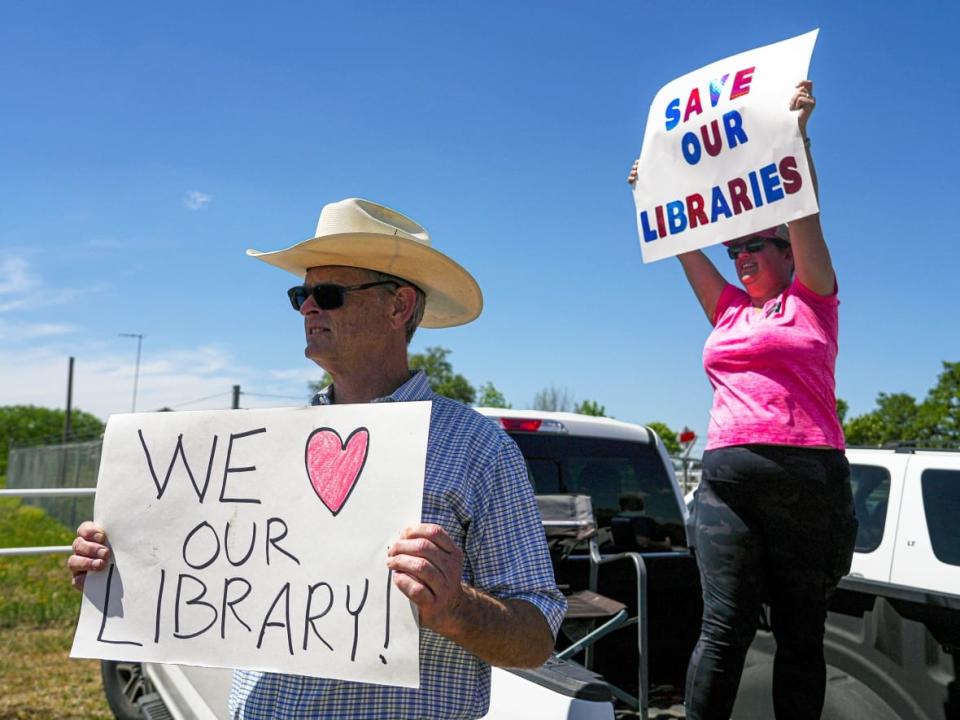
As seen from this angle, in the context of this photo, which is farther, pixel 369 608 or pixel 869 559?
pixel 869 559

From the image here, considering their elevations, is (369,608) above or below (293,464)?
below

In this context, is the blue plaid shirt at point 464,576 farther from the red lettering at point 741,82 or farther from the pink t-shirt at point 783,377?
the red lettering at point 741,82

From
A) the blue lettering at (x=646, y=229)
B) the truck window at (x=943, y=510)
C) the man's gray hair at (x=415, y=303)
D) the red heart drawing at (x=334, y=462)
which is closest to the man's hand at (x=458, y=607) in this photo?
the red heart drawing at (x=334, y=462)

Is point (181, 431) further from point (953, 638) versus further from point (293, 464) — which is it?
point (953, 638)

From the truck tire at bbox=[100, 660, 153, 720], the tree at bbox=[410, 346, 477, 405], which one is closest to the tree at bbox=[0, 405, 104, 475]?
the tree at bbox=[410, 346, 477, 405]

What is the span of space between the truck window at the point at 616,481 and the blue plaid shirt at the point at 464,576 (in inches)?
84.6

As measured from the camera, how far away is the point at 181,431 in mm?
1877

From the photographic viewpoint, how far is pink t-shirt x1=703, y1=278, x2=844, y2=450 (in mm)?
2367

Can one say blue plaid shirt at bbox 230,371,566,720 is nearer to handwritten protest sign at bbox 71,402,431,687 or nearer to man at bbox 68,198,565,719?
man at bbox 68,198,565,719

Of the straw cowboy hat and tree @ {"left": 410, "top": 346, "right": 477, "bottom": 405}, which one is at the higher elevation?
tree @ {"left": 410, "top": 346, "right": 477, "bottom": 405}

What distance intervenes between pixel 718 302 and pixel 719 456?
0.55 meters

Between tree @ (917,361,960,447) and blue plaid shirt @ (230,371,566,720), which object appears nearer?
blue plaid shirt @ (230,371,566,720)

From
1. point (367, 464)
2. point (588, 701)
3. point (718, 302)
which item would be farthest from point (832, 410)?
point (367, 464)

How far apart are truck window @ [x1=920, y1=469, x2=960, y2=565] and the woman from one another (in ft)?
7.06
